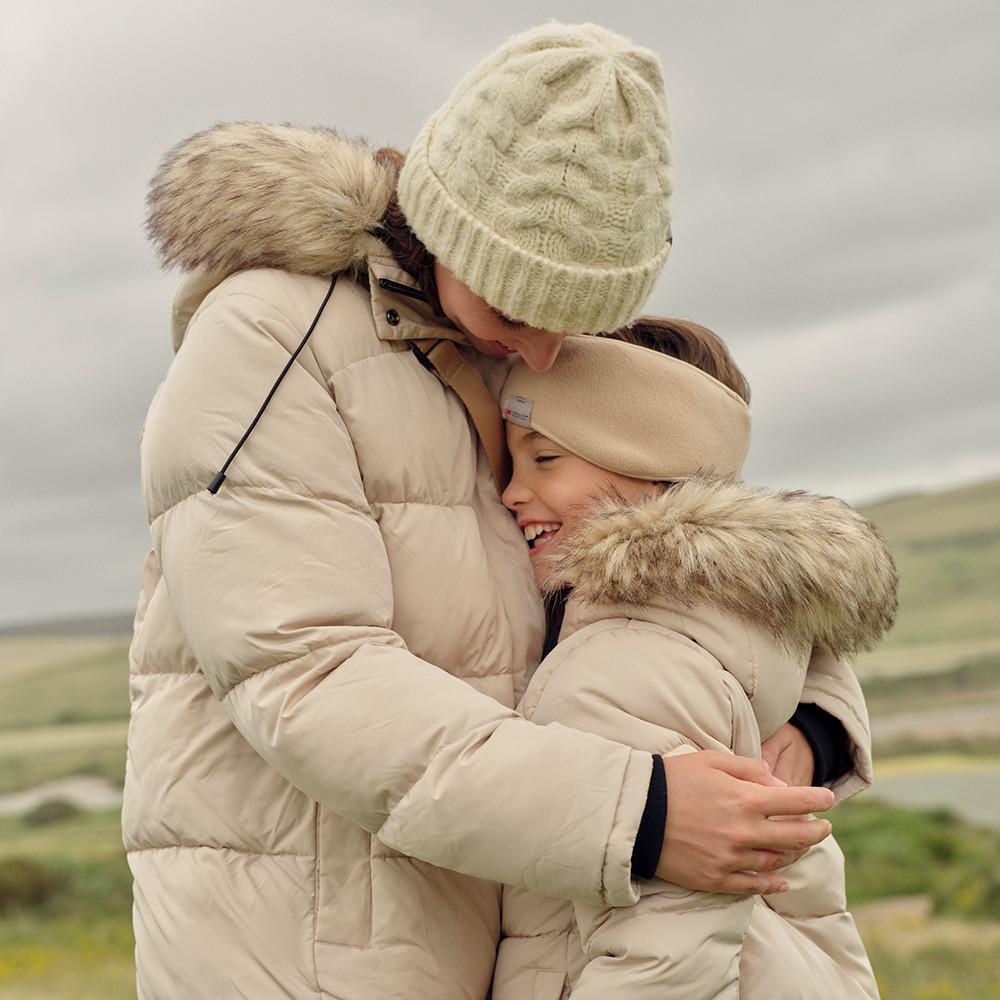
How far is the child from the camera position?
179 cm

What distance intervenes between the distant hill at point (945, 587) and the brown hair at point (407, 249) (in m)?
8.95

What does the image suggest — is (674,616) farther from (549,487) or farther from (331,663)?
(331,663)

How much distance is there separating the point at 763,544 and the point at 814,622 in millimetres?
168

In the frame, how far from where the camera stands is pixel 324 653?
1.76m

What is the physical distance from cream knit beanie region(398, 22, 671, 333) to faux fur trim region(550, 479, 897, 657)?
1.05ft

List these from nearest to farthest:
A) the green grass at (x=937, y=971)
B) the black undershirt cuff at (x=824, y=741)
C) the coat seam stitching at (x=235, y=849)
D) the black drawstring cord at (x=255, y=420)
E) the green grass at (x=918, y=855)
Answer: the black drawstring cord at (x=255, y=420), the coat seam stitching at (x=235, y=849), the black undershirt cuff at (x=824, y=741), the green grass at (x=937, y=971), the green grass at (x=918, y=855)

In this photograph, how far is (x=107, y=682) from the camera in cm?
1284

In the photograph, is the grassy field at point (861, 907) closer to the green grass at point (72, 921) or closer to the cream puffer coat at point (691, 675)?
the green grass at point (72, 921)

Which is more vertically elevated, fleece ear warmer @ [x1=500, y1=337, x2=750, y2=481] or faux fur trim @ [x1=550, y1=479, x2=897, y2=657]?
fleece ear warmer @ [x1=500, y1=337, x2=750, y2=481]

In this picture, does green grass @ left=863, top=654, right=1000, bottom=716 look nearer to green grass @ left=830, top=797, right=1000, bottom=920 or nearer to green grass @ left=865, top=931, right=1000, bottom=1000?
green grass @ left=830, top=797, right=1000, bottom=920

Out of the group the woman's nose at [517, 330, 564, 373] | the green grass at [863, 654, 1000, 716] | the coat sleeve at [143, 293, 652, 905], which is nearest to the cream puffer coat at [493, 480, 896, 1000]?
the coat sleeve at [143, 293, 652, 905]

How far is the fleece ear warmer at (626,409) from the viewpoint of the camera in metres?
2.13

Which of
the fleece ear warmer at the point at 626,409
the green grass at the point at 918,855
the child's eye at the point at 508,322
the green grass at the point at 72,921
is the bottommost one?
the green grass at the point at 72,921

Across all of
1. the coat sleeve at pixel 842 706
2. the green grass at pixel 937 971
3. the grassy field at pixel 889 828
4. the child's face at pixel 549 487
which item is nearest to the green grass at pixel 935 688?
the grassy field at pixel 889 828
